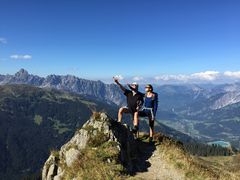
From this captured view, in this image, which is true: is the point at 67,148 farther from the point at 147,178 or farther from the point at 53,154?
the point at 147,178

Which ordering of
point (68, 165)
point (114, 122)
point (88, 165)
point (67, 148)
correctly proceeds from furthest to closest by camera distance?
point (114, 122)
point (67, 148)
point (68, 165)
point (88, 165)

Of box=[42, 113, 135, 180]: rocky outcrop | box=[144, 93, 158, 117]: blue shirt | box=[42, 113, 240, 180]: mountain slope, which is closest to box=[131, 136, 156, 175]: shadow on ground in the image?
box=[42, 113, 240, 180]: mountain slope

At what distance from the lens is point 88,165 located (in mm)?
21594

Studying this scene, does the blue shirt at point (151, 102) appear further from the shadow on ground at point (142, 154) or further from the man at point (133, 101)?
the shadow on ground at point (142, 154)

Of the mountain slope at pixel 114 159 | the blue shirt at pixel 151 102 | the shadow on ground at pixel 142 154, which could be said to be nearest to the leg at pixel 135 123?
the shadow on ground at pixel 142 154

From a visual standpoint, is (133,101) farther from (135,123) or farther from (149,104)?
(135,123)

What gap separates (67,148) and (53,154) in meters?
1.39

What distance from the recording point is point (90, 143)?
80.5ft

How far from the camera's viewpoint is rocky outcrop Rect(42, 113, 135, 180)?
939 inches

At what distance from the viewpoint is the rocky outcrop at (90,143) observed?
23.8 metres

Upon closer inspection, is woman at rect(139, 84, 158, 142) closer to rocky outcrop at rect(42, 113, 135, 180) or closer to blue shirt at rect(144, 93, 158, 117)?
blue shirt at rect(144, 93, 158, 117)

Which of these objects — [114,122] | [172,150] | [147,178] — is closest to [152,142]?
[172,150]

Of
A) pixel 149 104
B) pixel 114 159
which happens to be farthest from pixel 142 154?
pixel 114 159

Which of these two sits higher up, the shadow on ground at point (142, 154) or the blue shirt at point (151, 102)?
the blue shirt at point (151, 102)
